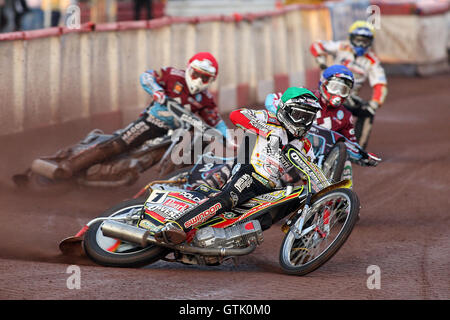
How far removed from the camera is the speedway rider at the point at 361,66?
11570 mm

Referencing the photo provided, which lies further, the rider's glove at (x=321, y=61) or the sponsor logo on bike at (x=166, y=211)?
the rider's glove at (x=321, y=61)

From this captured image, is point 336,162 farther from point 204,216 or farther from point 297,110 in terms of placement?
point 204,216

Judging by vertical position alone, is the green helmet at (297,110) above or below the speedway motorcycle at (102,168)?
above

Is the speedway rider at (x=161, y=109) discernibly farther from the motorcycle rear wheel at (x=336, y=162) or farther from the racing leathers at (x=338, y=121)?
the motorcycle rear wheel at (x=336, y=162)

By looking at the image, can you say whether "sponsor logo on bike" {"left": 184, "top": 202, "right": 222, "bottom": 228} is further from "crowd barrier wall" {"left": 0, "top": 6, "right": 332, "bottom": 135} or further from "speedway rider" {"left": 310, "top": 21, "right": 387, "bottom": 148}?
"crowd barrier wall" {"left": 0, "top": 6, "right": 332, "bottom": 135}

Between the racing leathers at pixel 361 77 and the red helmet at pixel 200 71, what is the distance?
8.69 feet

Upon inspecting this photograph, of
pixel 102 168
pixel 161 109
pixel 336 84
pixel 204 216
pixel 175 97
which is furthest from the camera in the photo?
pixel 102 168

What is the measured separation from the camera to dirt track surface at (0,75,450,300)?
6.18m

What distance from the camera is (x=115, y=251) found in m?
7.04

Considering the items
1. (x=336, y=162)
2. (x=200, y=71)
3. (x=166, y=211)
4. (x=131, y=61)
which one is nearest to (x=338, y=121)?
(x=336, y=162)

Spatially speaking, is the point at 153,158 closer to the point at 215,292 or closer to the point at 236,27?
the point at 215,292

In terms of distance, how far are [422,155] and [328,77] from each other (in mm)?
3896

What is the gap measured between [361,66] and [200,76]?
364 cm

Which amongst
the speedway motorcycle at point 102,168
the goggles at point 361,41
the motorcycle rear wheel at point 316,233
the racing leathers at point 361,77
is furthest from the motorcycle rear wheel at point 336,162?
the goggles at point 361,41
